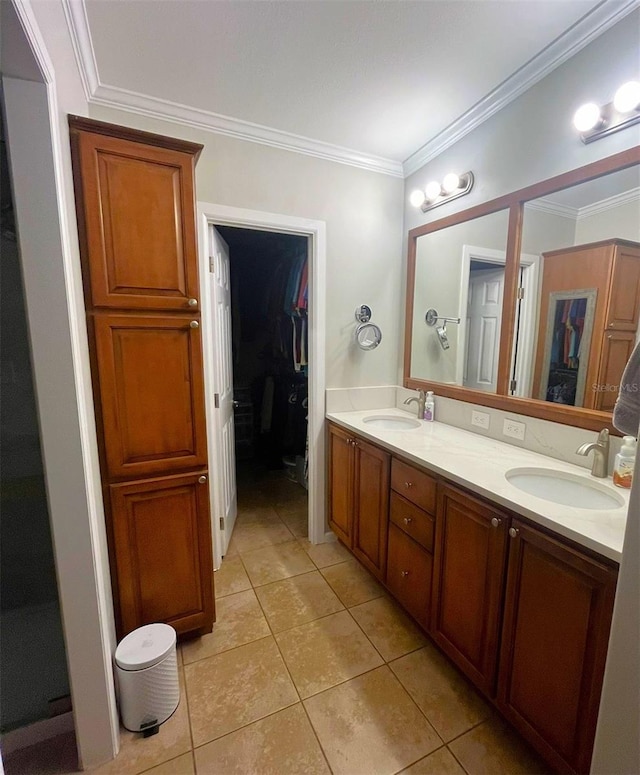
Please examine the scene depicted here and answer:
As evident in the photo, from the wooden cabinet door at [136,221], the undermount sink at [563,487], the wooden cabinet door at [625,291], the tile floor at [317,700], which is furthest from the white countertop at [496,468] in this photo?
the wooden cabinet door at [136,221]

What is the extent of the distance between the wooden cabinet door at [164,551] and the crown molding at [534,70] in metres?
2.25

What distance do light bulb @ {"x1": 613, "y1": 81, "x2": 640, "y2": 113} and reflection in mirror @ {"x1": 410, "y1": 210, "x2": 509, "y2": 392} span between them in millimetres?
542

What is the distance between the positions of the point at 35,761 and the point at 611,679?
1754mm

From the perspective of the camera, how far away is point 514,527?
1159 millimetres

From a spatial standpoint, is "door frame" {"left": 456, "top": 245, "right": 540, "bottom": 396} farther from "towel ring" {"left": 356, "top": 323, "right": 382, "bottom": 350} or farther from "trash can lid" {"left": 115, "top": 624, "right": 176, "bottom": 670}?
"trash can lid" {"left": 115, "top": 624, "right": 176, "bottom": 670}

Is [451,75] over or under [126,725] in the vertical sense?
over

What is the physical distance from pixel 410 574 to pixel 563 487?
0.79 m

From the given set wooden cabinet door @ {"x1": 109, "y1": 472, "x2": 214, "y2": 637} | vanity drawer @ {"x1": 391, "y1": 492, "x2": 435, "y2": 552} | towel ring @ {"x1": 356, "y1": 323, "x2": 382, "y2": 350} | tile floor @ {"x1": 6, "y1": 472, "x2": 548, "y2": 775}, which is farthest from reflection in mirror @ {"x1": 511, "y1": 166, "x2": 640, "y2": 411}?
wooden cabinet door @ {"x1": 109, "y1": 472, "x2": 214, "y2": 637}

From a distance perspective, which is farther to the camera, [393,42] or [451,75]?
[451,75]

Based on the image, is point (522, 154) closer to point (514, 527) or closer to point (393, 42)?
point (393, 42)

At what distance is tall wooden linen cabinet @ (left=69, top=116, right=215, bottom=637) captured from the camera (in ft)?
4.19

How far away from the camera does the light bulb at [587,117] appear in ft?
4.43

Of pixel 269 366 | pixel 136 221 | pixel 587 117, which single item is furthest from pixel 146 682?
pixel 269 366

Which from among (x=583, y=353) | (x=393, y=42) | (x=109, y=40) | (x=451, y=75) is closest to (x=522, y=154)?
(x=451, y=75)
